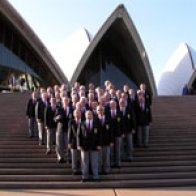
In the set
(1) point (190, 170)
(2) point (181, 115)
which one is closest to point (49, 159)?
(1) point (190, 170)

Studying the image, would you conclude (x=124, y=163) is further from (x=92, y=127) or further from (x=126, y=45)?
(x=126, y=45)

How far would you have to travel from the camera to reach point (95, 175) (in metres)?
10.0

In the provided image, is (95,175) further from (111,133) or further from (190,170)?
(190,170)

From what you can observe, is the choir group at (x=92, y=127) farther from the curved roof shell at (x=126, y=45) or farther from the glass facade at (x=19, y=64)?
the glass facade at (x=19, y=64)

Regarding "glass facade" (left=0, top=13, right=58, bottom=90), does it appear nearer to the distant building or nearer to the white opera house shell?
the distant building

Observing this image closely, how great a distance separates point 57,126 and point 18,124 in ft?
11.9

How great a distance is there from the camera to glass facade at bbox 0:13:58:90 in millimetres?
30547

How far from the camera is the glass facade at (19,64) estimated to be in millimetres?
30547

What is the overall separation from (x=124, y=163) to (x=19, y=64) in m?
21.3

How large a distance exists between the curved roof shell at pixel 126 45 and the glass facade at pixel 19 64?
7.89ft

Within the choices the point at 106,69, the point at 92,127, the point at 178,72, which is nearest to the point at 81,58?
the point at 106,69

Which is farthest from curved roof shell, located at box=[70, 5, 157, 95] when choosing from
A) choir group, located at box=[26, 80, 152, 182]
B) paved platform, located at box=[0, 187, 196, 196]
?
paved platform, located at box=[0, 187, 196, 196]

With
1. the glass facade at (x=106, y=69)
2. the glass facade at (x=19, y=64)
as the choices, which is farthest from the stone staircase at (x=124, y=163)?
the glass facade at (x=106, y=69)

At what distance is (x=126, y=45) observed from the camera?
32844 mm
